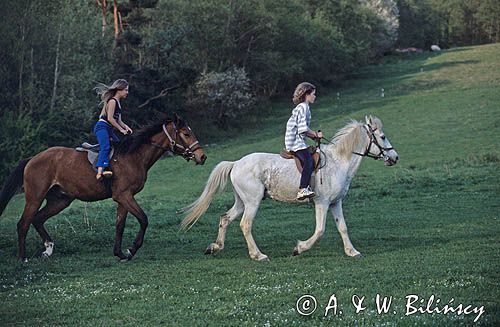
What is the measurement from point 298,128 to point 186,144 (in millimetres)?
2120

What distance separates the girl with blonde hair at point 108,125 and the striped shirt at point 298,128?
9.49 ft

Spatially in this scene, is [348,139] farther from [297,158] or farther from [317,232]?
[317,232]

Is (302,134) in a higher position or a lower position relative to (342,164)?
higher

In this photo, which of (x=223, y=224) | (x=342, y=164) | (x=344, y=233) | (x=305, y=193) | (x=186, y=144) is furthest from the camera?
(x=186, y=144)

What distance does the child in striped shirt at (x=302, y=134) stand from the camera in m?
12.5

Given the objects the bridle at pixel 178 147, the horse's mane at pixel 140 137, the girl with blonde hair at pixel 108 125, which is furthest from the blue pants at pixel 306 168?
the girl with blonde hair at pixel 108 125

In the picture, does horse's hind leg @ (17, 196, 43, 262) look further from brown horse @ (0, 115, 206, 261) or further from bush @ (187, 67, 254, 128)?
bush @ (187, 67, 254, 128)

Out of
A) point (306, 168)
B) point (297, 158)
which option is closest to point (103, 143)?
point (297, 158)

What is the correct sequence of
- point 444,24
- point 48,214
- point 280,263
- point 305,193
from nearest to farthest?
point 280,263 → point 305,193 → point 48,214 → point 444,24

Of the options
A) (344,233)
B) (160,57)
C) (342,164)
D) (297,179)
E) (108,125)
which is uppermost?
(108,125)

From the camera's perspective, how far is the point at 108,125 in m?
13.0

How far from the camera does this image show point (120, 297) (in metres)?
9.62

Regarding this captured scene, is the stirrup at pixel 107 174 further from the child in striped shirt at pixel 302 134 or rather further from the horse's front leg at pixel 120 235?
the child in striped shirt at pixel 302 134

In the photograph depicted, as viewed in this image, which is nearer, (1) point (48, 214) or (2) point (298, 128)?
(2) point (298, 128)
